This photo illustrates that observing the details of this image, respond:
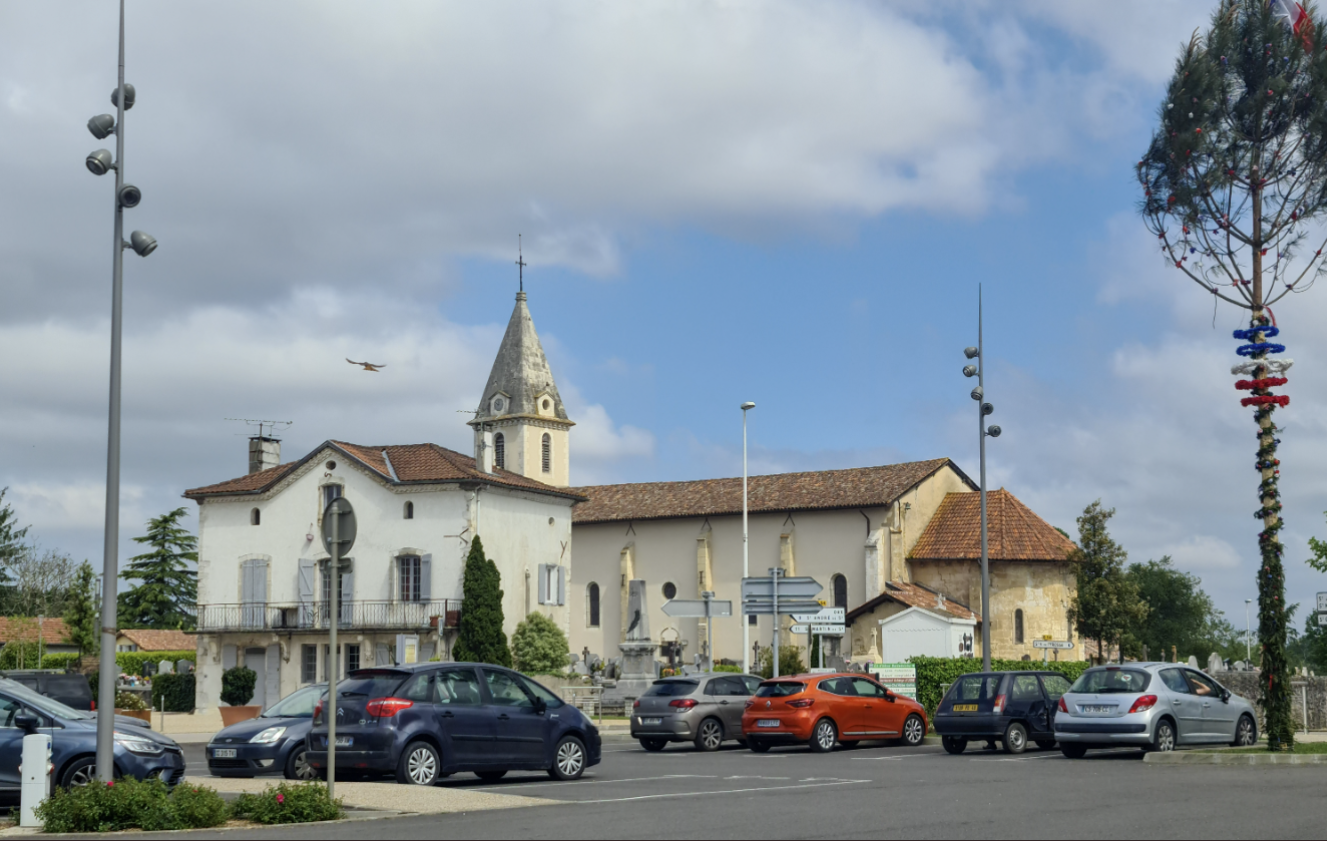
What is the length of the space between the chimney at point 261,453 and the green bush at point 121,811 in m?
47.3

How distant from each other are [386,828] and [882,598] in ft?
145

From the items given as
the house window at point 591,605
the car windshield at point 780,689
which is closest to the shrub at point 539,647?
the house window at point 591,605

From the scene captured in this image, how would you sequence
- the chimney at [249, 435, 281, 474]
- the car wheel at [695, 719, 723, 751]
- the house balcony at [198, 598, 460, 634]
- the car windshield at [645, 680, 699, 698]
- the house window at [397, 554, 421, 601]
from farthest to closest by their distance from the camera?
the chimney at [249, 435, 281, 474] → the house window at [397, 554, 421, 601] → the house balcony at [198, 598, 460, 634] → the car windshield at [645, 680, 699, 698] → the car wheel at [695, 719, 723, 751]

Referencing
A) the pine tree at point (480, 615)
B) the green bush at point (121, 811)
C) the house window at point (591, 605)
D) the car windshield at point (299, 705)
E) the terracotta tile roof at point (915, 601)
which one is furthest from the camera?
the house window at point (591, 605)

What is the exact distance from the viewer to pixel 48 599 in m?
70.4

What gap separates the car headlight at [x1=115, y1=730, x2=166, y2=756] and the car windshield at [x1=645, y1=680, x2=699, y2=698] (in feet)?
37.5

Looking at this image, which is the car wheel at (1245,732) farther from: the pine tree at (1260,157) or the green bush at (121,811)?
the green bush at (121,811)

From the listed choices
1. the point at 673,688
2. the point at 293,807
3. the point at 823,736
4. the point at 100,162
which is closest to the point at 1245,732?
the point at 823,736

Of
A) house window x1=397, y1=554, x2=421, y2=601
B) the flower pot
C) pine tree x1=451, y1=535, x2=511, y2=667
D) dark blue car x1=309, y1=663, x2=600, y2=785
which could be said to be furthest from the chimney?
dark blue car x1=309, y1=663, x2=600, y2=785

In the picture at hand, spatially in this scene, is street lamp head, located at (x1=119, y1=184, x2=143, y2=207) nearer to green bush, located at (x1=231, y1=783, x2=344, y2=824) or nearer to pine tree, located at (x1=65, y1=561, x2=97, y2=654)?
green bush, located at (x1=231, y1=783, x2=344, y2=824)

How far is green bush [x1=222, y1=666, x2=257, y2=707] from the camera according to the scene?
4838cm

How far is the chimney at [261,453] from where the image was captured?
58.9 metres

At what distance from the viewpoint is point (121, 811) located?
12.7 m

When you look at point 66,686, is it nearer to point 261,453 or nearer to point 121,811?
point 121,811
